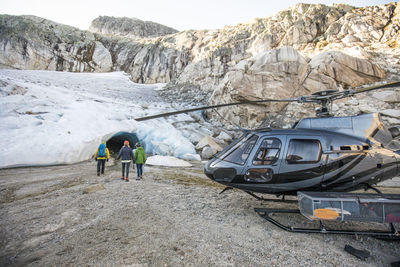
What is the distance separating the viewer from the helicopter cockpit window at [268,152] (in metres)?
3.74

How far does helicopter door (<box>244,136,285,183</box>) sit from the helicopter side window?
0.74ft

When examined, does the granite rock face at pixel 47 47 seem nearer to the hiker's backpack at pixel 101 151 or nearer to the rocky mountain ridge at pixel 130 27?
the rocky mountain ridge at pixel 130 27

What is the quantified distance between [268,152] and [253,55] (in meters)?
26.6

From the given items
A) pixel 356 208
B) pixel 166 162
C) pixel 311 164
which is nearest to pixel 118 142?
pixel 166 162

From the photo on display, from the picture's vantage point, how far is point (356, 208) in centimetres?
282

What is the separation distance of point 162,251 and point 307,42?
29.0 meters

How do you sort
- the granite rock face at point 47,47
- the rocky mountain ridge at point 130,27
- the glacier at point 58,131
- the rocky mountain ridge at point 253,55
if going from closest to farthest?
the glacier at point 58,131 < the rocky mountain ridge at point 253,55 < the granite rock face at point 47,47 < the rocky mountain ridge at point 130,27

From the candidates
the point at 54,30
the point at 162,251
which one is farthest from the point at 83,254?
the point at 54,30

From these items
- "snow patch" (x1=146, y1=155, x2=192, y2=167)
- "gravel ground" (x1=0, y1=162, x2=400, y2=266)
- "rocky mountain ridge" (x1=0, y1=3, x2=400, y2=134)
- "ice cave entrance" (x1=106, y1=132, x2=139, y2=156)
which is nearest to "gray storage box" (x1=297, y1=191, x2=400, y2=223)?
"gravel ground" (x1=0, y1=162, x2=400, y2=266)

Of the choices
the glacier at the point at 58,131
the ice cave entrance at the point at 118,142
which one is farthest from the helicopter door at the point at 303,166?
the ice cave entrance at the point at 118,142

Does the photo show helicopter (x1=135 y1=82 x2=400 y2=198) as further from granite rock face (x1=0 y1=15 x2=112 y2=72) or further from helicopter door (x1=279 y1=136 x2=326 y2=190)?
granite rock face (x1=0 y1=15 x2=112 y2=72)

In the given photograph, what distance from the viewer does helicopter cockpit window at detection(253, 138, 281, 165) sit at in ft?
12.3

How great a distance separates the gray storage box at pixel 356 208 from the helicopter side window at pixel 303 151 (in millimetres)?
918

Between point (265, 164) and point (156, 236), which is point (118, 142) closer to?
point (156, 236)
